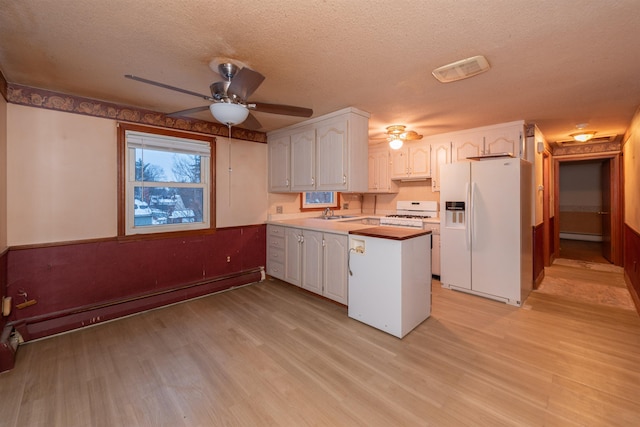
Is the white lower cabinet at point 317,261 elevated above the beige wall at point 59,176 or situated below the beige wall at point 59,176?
below

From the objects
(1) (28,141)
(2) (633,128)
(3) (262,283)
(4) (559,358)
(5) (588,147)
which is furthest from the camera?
(5) (588,147)

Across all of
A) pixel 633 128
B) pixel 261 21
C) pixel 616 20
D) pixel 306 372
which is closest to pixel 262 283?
pixel 306 372

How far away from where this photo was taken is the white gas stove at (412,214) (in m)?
4.22

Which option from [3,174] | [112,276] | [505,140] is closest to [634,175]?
[505,140]

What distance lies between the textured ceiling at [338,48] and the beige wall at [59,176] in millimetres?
321

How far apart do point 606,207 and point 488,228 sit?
5296mm

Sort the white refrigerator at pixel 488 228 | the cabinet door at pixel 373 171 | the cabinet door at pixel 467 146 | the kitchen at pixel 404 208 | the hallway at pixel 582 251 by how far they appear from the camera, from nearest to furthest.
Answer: the kitchen at pixel 404 208 < the white refrigerator at pixel 488 228 < the cabinet door at pixel 467 146 < the cabinet door at pixel 373 171 < the hallway at pixel 582 251

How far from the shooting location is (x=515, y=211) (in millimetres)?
3080

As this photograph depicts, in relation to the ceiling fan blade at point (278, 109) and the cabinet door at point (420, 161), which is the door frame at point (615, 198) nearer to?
the cabinet door at point (420, 161)

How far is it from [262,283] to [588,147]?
626 centimetres

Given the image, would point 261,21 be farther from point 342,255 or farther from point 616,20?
point 342,255

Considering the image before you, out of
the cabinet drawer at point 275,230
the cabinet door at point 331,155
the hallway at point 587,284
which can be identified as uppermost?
the cabinet door at point 331,155

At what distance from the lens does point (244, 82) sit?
71.6 inches

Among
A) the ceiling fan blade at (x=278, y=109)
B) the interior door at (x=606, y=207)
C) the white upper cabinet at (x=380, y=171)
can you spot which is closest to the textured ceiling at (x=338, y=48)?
the ceiling fan blade at (x=278, y=109)
